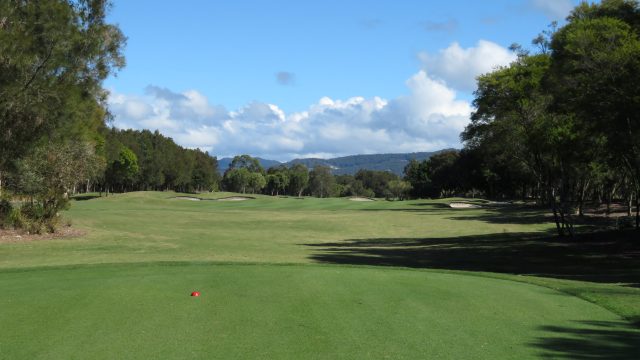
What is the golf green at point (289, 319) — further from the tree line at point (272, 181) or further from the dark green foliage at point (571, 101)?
the tree line at point (272, 181)

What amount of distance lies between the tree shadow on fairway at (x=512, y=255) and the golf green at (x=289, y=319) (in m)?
9.15

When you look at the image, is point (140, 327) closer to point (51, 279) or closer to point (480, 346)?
point (480, 346)

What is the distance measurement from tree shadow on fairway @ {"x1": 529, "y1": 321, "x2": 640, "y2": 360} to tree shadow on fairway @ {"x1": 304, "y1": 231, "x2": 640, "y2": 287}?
972 cm

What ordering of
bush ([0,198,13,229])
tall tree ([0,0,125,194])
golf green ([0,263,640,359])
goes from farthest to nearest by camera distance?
bush ([0,198,13,229])
tall tree ([0,0,125,194])
golf green ([0,263,640,359])

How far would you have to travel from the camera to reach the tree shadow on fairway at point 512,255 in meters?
21.4

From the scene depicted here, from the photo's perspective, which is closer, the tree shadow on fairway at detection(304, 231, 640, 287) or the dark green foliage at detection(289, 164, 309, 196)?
the tree shadow on fairway at detection(304, 231, 640, 287)

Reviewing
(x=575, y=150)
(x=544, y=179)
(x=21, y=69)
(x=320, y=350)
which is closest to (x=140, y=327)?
(x=320, y=350)

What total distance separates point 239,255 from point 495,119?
54.4ft

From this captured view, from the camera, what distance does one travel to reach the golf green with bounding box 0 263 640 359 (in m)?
6.61

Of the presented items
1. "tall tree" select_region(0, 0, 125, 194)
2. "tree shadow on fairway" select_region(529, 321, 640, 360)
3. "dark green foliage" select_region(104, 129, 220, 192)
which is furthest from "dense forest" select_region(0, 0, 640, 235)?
"dark green foliage" select_region(104, 129, 220, 192)

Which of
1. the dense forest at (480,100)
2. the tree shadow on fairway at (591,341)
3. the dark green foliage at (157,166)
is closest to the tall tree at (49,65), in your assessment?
the dense forest at (480,100)

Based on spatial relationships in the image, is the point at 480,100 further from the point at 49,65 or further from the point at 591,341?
the point at 591,341

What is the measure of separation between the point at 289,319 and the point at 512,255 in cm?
2280

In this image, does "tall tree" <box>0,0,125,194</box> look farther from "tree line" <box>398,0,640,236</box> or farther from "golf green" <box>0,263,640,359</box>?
"tree line" <box>398,0,640,236</box>
